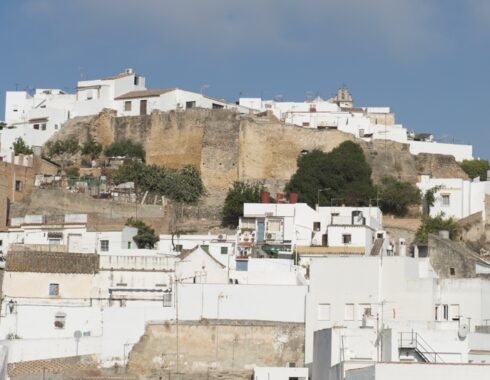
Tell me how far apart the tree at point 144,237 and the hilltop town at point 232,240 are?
3.3 inches

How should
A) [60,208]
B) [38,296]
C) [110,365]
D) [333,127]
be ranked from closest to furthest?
1. [110,365]
2. [38,296]
3. [60,208]
4. [333,127]

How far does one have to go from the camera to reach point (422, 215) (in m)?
58.8

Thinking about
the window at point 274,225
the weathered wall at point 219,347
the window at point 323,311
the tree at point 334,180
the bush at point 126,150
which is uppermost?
the bush at point 126,150

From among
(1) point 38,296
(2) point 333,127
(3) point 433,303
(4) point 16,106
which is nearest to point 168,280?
(1) point 38,296

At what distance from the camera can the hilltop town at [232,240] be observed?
41.0m

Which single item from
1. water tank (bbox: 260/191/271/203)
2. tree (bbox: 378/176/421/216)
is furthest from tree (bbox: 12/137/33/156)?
tree (bbox: 378/176/421/216)

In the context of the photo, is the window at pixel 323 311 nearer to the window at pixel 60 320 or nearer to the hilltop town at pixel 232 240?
the hilltop town at pixel 232 240

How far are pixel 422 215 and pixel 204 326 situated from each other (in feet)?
62.2

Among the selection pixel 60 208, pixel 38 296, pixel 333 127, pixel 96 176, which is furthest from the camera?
pixel 333 127

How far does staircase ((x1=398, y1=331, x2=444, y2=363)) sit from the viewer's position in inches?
1330

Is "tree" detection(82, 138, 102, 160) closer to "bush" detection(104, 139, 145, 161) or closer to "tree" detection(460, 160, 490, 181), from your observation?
"bush" detection(104, 139, 145, 161)

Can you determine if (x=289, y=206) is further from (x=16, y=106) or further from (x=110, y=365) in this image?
(x=16, y=106)

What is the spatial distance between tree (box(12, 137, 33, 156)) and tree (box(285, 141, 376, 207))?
543 inches

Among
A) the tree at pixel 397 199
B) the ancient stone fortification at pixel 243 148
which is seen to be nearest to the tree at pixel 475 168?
the ancient stone fortification at pixel 243 148
